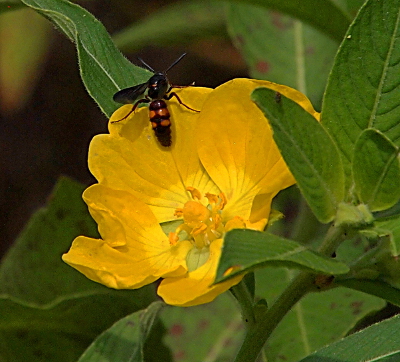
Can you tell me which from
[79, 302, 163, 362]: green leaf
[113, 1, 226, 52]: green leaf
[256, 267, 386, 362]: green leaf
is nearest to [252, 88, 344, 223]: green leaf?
[79, 302, 163, 362]: green leaf

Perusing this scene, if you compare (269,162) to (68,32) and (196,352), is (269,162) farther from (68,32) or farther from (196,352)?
(196,352)

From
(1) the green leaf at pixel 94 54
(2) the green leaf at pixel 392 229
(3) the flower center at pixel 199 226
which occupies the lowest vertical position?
(3) the flower center at pixel 199 226

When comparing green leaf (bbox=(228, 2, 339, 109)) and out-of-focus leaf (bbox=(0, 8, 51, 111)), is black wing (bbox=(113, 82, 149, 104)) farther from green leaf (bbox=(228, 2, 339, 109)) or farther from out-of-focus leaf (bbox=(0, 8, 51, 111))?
out-of-focus leaf (bbox=(0, 8, 51, 111))

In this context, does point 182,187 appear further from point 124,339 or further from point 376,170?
point 376,170

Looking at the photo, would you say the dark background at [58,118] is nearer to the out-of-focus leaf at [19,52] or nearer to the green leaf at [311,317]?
the out-of-focus leaf at [19,52]

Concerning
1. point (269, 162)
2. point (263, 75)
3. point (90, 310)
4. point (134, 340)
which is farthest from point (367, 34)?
point (263, 75)

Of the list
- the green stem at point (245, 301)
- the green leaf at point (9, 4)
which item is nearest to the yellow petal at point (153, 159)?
the green stem at point (245, 301)

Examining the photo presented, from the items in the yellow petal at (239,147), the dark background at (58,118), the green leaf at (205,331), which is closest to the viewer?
the yellow petal at (239,147)
